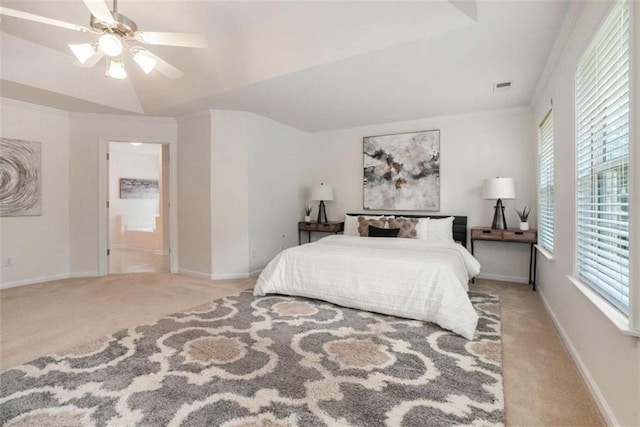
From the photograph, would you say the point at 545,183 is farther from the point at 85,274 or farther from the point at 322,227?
the point at 85,274

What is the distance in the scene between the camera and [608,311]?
1521 millimetres

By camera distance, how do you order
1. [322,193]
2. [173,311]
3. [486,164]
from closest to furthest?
[173,311] < [486,164] < [322,193]

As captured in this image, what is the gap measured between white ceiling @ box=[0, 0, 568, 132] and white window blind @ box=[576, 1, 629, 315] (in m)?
0.63

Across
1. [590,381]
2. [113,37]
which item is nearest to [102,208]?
[113,37]

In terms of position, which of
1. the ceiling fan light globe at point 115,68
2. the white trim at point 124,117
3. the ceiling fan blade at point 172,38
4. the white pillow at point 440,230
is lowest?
the white pillow at point 440,230

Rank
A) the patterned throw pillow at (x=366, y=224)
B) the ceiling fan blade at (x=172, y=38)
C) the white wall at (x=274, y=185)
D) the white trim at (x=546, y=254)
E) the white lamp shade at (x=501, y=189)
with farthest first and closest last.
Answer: the white wall at (x=274, y=185) < the patterned throw pillow at (x=366, y=224) < the white lamp shade at (x=501, y=189) < the white trim at (x=546, y=254) < the ceiling fan blade at (x=172, y=38)

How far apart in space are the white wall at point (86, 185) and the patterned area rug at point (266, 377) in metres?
2.84

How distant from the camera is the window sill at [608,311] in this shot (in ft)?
4.19

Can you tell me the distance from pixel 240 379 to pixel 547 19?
3.21 m

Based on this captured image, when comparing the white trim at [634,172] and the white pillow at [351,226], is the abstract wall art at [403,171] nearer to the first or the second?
the white pillow at [351,226]

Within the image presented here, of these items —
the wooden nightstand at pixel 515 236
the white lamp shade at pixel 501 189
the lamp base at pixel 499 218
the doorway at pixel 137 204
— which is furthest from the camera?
the doorway at pixel 137 204

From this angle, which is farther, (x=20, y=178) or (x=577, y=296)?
(x=20, y=178)

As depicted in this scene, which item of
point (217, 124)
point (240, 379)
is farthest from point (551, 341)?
point (217, 124)

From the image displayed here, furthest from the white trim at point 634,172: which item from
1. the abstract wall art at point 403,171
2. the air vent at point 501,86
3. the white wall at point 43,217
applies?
the white wall at point 43,217
